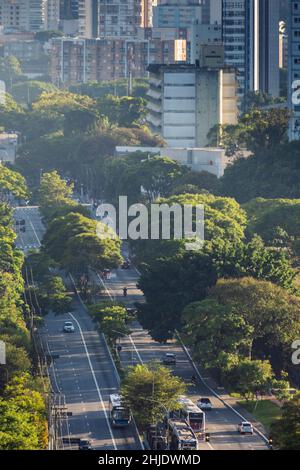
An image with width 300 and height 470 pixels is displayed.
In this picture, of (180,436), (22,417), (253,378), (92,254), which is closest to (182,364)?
(253,378)

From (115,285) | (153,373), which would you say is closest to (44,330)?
(115,285)

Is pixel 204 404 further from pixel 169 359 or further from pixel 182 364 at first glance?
pixel 169 359

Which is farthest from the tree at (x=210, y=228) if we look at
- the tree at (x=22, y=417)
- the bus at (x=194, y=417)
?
the bus at (x=194, y=417)

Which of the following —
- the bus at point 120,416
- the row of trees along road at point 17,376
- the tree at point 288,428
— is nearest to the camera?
the tree at point 288,428

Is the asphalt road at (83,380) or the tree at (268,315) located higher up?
the tree at (268,315)

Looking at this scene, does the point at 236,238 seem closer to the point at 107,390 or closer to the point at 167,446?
the point at 107,390

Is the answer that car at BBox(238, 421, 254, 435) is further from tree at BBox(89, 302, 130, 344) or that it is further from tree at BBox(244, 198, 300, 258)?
tree at BBox(244, 198, 300, 258)

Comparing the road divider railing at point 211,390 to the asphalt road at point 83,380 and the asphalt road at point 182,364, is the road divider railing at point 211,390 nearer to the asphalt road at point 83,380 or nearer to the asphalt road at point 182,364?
the asphalt road at point 182,364
